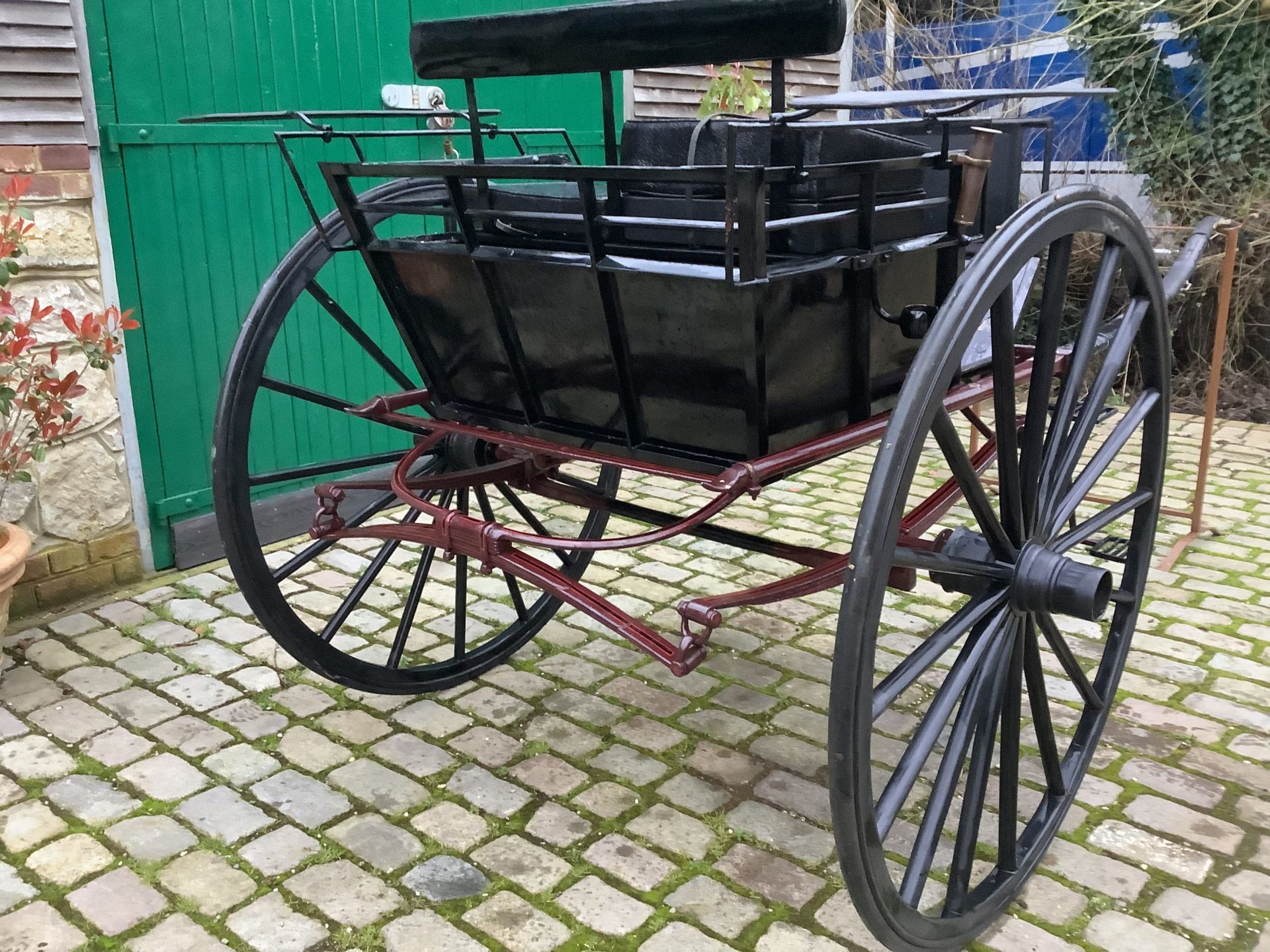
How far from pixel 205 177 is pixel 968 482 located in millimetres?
3091

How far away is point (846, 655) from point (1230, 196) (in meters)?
6.02

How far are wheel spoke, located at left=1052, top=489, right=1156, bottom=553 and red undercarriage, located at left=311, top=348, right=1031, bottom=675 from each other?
0.26m

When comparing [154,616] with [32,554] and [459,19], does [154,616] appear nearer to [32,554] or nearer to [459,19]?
[32,554]

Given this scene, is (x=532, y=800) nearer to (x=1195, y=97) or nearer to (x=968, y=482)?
(x=968, y=482)

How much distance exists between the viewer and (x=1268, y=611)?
12.0 ft

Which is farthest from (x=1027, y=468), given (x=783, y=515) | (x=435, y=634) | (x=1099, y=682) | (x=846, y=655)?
(x=783, y=515)

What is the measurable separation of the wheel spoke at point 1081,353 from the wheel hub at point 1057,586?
17cm

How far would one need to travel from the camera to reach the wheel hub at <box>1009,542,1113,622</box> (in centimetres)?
197

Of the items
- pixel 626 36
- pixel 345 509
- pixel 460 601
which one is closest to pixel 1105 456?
pixel 626 36

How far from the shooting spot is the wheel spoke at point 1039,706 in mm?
2146

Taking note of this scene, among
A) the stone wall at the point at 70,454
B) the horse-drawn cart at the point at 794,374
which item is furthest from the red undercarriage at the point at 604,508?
the stone wall at the point at 70,454

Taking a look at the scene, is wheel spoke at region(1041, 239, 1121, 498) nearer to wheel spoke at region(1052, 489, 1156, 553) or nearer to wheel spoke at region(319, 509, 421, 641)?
wheel spoke at region(1052, 489, 1156, 553)

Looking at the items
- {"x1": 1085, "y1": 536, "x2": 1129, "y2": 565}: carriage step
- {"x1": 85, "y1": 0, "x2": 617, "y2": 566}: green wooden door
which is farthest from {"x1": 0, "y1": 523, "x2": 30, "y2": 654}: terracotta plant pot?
{"x1": 1085, "y1": 536, "x2": 1129, "y2": 565}: carriage step

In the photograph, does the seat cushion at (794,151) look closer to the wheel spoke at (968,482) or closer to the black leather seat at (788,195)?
the black leather seat at (788,195)
